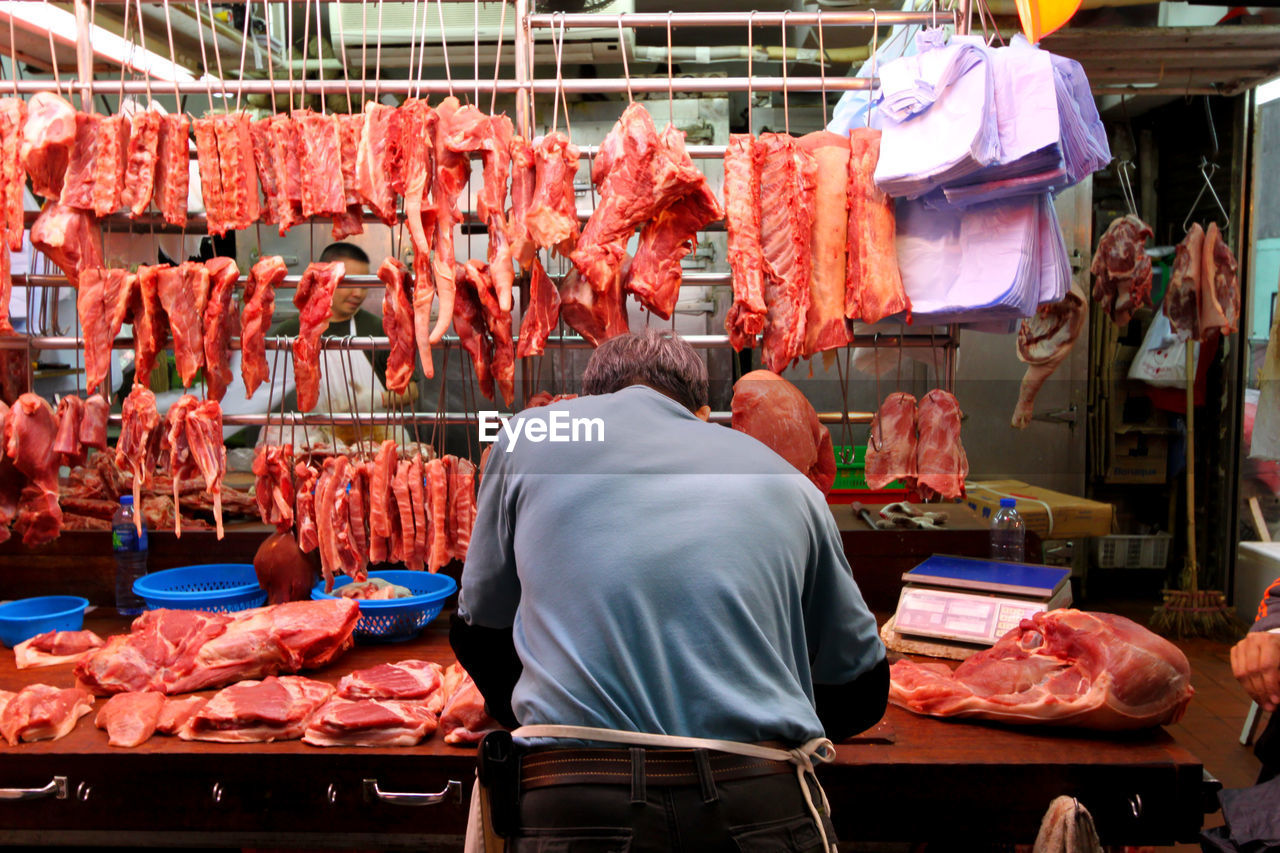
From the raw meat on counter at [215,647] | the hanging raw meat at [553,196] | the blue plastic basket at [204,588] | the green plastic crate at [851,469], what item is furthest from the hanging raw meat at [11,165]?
the green plastic crate at [851,469]

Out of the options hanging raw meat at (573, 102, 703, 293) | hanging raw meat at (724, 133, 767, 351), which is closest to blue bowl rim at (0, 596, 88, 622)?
hanging raw meat at (573, 102, 703, 293)

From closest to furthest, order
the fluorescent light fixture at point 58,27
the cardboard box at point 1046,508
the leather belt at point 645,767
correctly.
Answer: the leather belt at point 645,767 < the fluorescent light fixture at point 58,27 < the cardboard box at point 1046,508

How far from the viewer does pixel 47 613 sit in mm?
3484

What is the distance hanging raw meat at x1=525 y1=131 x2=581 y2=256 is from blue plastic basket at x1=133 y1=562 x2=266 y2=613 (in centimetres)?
164

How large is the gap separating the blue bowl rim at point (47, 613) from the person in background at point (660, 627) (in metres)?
2.24

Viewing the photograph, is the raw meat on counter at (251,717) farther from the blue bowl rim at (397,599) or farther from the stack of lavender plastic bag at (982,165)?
the stack of lavender plastic bag at (982,165)

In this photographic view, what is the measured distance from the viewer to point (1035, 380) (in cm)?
422

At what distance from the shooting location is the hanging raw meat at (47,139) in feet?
10.4

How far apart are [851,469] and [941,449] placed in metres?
1.04

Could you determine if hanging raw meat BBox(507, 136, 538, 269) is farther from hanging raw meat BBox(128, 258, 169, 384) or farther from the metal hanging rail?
hanging raw meat BBox(128, 258, 169, 384)

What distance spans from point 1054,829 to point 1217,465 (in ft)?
14.9

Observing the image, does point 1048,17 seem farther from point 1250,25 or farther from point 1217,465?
point 1217,465

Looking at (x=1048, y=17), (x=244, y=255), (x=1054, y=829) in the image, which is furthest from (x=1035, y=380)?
(x=244, y=255)

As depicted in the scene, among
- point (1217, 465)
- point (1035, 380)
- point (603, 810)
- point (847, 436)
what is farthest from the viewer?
point (1217, 465)
